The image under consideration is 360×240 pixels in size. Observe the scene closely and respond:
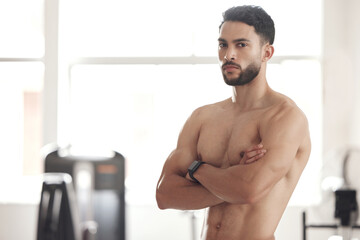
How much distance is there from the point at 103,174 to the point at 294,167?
896 mm

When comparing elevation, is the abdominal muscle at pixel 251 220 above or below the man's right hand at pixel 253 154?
below

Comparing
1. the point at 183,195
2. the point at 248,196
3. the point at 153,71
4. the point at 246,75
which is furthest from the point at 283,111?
the point at 153,71

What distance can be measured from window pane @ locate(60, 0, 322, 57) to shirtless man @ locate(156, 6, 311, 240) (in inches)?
113

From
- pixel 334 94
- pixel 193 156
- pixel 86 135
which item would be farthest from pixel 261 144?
pixel 86 135

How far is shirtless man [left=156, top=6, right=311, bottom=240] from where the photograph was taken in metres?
1.55

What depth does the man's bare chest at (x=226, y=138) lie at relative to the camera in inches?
64.5

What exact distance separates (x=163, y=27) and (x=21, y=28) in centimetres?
121

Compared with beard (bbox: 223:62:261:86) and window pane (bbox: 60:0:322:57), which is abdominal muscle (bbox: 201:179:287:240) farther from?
window pane (bbox: 60:0:322:57)

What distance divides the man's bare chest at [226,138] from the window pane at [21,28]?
3.29 metres

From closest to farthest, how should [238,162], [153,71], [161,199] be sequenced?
[238,162] < [161,199] < [153,71]

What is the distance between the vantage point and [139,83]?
470 cm

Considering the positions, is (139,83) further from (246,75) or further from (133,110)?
(246,75)

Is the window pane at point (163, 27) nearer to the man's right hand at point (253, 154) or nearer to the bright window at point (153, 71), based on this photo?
the bright window at point (153, 71)

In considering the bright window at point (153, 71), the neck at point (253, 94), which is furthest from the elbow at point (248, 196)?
the bright window at point (153, 71)
